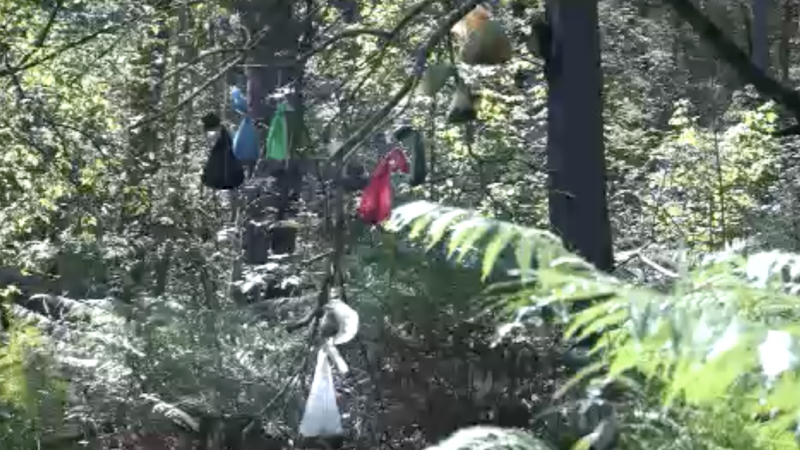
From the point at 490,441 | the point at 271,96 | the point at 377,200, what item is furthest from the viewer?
the point at 271,96

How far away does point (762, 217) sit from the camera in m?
11.1

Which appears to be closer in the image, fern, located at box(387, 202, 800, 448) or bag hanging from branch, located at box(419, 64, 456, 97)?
fern, located at box(387, 202, 800, 448)

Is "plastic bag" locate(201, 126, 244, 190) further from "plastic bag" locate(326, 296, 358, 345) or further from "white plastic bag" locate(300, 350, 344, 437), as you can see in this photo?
"plastic bag" locate(326, 296, 358, 345)

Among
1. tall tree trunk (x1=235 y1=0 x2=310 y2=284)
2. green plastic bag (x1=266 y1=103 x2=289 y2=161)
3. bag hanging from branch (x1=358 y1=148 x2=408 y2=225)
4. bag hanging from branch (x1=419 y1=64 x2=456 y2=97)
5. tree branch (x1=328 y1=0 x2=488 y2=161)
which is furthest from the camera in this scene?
green plastic bag (x1=266 y1=103 x2=289 y2=161)

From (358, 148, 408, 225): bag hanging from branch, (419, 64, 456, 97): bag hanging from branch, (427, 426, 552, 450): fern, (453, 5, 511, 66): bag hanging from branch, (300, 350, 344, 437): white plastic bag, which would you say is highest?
(453, 5, 511, 66): bag hanging from branch

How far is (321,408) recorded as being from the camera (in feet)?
16.3

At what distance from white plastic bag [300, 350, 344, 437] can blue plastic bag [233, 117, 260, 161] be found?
2142 millimetres

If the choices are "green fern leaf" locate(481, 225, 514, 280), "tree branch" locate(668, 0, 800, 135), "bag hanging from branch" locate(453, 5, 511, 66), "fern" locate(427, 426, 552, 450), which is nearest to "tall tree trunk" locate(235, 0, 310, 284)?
"bag hanging from branch" locate(453, 5, 511, 66)

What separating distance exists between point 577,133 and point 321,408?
5.39ft

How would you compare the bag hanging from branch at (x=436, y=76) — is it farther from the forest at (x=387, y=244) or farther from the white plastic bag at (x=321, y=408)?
the white plastic bag at (x=321, y=408)

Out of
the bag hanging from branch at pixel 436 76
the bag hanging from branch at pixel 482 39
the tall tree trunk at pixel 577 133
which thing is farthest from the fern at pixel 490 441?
the tall tree trunk at pixel 577 133

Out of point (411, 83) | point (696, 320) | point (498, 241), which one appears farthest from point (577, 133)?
point (696, 320)

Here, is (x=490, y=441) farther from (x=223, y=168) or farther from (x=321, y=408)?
(x=223, y=168)

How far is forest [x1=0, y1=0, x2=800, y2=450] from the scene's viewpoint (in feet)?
7.11
